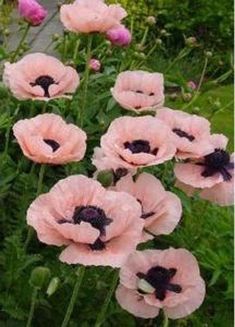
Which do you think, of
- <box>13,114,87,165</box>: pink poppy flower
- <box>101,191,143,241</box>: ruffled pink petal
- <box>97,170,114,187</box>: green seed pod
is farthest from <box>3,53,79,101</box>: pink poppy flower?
<box>101,191,143,241</box>: ruffled pink petal

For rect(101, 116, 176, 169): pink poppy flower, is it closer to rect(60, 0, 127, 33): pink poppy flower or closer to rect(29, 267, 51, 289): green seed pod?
rect(29, 267, 51, 289): green seed pod

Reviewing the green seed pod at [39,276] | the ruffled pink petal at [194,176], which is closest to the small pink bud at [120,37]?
the ruffled pink petal at [194,176]

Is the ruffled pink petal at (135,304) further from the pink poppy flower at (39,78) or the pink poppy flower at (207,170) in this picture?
the pink poppy flower at (39,78)

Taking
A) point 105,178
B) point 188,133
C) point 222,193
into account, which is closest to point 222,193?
point 222,193

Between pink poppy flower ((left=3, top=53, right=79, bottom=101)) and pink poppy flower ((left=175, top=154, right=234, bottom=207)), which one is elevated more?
pink poppy flower ((left=3, top=53, right=79, bottom=101))

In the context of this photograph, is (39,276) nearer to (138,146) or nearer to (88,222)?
(88,222)

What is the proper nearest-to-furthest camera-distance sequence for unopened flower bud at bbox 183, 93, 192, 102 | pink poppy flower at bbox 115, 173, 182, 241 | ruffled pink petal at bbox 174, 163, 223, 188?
pink poppy flower at bbox 115, 173, 182, 241, ruffled pink petal at bbox 174, 163, 223, 188, unopened flower bud at bbox 183, 93, 192, 102

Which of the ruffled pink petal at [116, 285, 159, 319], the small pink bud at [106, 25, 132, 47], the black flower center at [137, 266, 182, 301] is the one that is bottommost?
the small pink bud at [106, 25, 132, 47]
